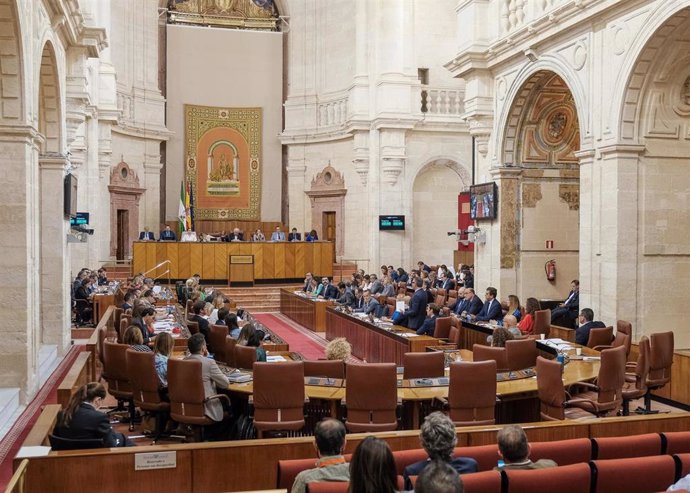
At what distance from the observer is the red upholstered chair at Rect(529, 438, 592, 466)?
171 inches

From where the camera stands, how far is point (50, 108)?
10938mm

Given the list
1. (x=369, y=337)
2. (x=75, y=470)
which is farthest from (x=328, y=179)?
(x=75, y=470)

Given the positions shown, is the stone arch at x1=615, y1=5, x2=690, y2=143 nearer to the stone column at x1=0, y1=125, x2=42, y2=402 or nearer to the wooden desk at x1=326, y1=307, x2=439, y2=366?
the wooden desk at x1=326, y1=307, x2=439, y2=366

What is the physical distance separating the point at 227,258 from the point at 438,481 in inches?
712

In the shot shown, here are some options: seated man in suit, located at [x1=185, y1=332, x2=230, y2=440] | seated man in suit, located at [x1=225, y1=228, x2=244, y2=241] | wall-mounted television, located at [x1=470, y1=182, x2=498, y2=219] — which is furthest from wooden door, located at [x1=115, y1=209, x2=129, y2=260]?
seated man in suit, located at [x1=185, y1=332, x2=230, y2=440]

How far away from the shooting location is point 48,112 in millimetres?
10961

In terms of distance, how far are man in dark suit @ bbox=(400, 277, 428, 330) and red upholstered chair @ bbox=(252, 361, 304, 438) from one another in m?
5.73

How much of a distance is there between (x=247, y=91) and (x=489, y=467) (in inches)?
879

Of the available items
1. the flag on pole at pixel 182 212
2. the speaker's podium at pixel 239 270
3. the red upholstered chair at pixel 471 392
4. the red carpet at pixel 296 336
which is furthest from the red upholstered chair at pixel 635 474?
the flag on pole at pixel 182 212

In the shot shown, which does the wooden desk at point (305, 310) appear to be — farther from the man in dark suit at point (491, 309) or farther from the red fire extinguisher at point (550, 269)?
the man in dark suit at point (491, 309)

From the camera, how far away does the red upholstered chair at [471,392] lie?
5973 millimetres

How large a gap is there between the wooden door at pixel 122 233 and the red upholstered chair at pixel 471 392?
18350 millimetres

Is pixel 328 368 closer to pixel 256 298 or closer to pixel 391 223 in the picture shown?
pixel 256 298

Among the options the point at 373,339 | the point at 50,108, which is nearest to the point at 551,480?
the point at 373,339
